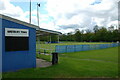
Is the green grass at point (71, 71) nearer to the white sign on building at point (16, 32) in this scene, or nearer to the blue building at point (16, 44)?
the blue building at point (16, 44)

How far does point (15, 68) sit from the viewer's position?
9.08 meters

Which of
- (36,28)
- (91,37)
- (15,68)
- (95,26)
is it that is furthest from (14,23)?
(95,26)

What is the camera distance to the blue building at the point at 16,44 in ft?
28.2

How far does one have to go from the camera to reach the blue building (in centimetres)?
860

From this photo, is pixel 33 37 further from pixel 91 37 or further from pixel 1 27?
pixel 91 37

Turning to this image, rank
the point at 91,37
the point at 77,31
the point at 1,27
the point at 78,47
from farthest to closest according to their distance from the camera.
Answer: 1. the point at 77,31
2. the point at 91,37
3. the point at 78,47
4. the point at 1,27

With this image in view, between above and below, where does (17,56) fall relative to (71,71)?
above

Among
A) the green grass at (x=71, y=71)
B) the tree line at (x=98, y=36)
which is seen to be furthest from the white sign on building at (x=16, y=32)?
the tree line at (x=98, y=36)


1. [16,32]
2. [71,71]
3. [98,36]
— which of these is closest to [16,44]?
[16,32]

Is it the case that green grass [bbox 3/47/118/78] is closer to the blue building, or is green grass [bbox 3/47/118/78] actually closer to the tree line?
the blue building

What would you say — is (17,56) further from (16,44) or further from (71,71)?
(71,71)

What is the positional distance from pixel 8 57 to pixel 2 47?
74 cm

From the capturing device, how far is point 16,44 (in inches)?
360

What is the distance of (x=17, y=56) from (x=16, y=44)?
31.7 inches
